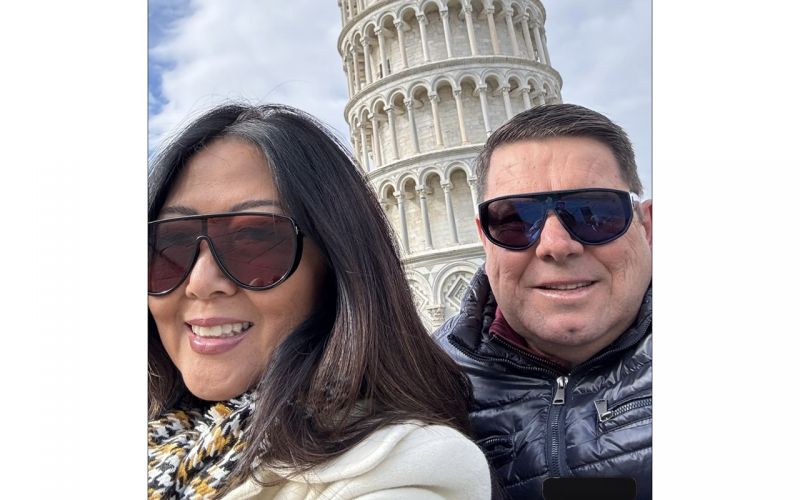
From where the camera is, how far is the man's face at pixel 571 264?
156cm

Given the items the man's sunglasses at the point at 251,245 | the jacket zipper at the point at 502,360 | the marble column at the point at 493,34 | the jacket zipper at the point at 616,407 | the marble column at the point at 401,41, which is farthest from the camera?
the marble column at the point at 401,41

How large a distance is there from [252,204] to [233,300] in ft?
0.76

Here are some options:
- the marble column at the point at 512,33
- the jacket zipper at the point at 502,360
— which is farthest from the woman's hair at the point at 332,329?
the marble column at the point at 512,33

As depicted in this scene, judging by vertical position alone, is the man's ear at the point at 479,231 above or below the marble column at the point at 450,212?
below

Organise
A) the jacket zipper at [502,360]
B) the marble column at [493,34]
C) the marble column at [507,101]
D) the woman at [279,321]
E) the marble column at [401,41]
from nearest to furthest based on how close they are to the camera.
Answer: the woman at [279,321] → the jacket zipper at [502,360] → the marble column at [507,101] → the marble column at [493,34] → the marble column at [401,41]

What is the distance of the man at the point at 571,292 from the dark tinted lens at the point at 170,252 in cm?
74

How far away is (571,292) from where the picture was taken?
158 cm

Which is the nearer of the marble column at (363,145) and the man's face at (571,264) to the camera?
the man's face at (571,264)

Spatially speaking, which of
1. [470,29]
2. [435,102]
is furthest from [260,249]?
[470,29]

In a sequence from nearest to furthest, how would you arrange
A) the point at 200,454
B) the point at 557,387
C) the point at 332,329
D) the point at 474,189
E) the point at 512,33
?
the point at 200,454 < the point at 332,329 < the point at 557,387 < the point at 474,189 < the point at 512,33

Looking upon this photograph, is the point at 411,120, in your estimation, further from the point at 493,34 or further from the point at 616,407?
the point at 616,407

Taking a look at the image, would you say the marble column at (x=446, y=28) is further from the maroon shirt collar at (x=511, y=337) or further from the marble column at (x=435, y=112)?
the maroon shirt collar at (x=511, y=337)

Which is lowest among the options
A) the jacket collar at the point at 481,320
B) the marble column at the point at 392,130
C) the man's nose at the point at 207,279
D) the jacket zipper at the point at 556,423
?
the jacket zipper at the point at 556,423

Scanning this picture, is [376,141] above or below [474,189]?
above
